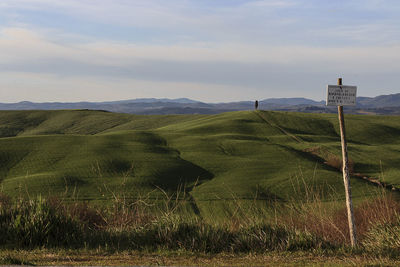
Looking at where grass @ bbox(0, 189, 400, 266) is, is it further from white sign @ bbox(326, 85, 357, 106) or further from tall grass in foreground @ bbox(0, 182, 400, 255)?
white sign @ bbox(326, 85, 357, 106)

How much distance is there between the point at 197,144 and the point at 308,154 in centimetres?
1020

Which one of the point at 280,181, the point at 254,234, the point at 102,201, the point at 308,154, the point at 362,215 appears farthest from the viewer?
the point at 308,154

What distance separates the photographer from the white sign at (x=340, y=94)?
9531 mm

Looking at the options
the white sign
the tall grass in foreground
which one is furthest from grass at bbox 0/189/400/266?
the white sign

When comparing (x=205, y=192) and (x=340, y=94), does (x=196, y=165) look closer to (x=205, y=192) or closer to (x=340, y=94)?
(x=205, y=192)

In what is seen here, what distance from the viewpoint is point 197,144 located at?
38.8 meters

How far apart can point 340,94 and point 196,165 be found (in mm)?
22158

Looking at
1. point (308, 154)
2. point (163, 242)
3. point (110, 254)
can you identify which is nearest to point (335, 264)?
point (163, 242)

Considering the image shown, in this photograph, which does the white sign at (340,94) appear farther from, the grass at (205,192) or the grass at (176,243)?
the grass at (176,243)

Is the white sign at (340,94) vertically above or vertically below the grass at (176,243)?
above

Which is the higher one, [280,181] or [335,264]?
[335,264]

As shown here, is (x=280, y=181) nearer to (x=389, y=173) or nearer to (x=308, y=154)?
(x=389, y=173)

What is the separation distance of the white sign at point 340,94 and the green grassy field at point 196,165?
7.43 meters

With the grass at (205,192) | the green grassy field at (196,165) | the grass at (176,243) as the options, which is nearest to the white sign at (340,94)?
the grass at (205,192)
